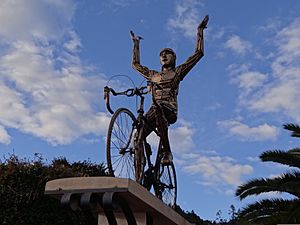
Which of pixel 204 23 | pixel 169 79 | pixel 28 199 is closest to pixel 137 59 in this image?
pixel 169 79

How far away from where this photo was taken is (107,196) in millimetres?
5121

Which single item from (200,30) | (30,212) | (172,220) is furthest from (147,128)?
(30,212)

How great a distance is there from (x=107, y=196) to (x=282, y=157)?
8773 mm

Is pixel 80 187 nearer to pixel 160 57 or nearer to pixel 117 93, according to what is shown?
pixel 117 93

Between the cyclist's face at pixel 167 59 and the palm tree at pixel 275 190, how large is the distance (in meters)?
5.76

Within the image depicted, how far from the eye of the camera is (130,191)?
5203 millimetres

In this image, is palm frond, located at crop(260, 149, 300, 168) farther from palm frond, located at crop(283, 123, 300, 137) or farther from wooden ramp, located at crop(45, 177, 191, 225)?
wooden ramp, located at crop(45, 177, 191, 225)

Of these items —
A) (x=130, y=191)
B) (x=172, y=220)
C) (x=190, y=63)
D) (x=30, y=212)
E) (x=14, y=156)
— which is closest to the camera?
(x=130, y=191)

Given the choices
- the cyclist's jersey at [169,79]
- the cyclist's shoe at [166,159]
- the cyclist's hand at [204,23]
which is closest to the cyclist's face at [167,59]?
the cyclist's jersey at [169,79]

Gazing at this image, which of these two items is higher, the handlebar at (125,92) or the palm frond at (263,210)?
the palm frond at (263,210)

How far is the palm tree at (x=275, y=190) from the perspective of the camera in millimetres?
12758

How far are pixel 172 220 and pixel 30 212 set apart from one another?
2864 millimetres

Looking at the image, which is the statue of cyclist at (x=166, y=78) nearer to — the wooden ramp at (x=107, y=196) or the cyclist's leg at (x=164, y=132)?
the cyclist's leg at (x=164, y=132)

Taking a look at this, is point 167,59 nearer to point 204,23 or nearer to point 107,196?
point 204,23
